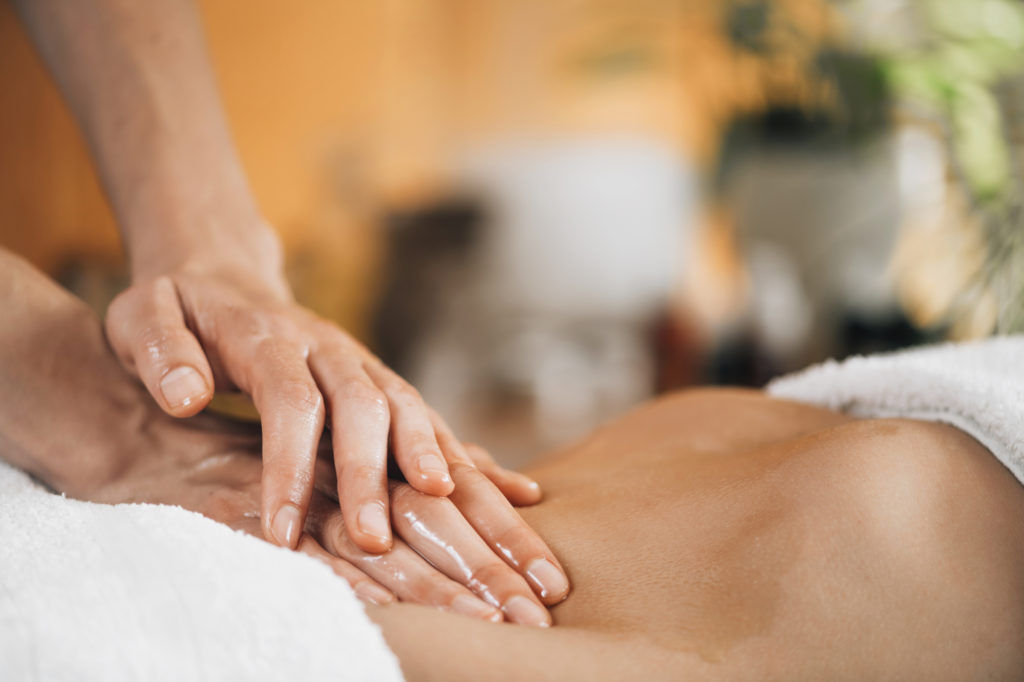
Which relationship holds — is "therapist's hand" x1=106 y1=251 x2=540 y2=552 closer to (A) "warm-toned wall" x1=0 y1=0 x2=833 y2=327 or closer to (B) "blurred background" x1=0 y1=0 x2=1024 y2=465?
(B) "blurred background" x1=0 y1=0 x2=1024 y2=465

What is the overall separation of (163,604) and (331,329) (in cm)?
33

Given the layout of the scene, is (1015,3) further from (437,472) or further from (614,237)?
(614,237)

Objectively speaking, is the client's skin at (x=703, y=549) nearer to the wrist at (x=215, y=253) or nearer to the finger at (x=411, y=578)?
the finger at (x=411, y=578)

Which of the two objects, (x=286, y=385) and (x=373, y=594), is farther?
(x=286, y=385)

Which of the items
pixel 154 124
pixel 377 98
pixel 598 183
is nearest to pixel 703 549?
pixel 154 124

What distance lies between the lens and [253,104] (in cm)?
344

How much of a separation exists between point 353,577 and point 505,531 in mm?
109

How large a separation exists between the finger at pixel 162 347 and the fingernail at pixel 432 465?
180 millimetres

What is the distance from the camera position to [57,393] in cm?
61

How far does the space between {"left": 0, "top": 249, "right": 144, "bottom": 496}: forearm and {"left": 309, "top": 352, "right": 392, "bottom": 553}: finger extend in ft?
0.62

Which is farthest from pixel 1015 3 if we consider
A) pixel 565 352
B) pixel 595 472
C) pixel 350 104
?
pixel 350 104

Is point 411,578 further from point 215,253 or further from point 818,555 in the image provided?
point 215,253

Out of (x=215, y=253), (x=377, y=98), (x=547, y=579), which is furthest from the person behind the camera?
(x=377, y=98)

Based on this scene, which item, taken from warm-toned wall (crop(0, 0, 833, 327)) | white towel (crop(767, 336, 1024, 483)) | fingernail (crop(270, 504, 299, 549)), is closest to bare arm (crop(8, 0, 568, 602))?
fingernail (crop(270, 504, 299, 549))
